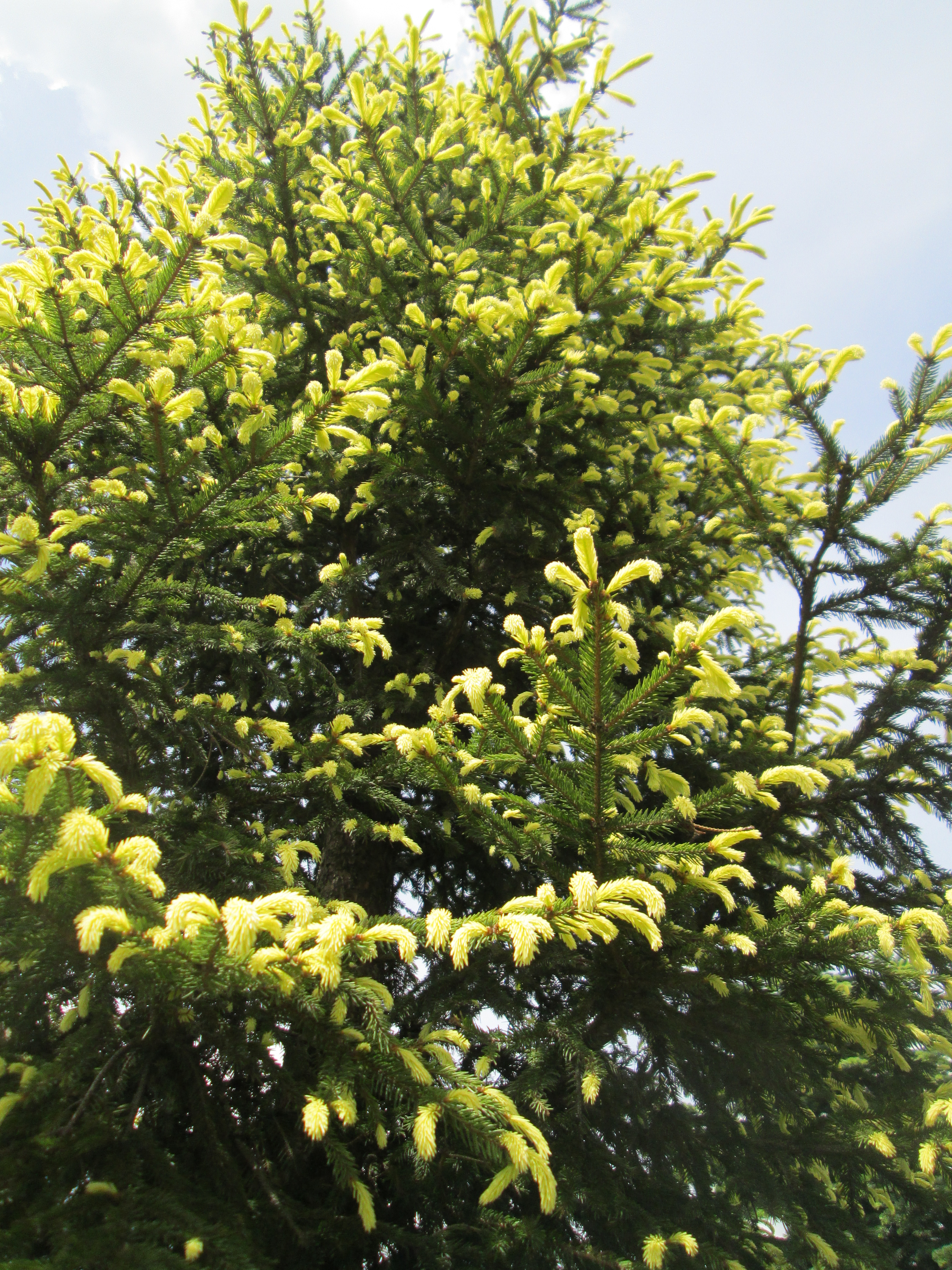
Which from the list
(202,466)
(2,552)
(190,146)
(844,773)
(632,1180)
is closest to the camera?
(2,552)

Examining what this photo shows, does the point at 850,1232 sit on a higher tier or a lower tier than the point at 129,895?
lower

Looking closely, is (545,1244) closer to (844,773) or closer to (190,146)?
(844,773)

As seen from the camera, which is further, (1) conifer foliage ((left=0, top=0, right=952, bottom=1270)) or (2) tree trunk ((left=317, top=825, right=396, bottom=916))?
(2) tree trunk ((left=317, top=825, right=396, bottom=916))

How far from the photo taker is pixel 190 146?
5.31 metres

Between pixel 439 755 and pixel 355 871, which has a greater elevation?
pixel 439 755

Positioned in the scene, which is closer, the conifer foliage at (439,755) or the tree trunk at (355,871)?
the conifer foliage at (439,755)

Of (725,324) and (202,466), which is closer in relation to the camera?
(202,466)

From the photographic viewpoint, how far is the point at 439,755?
2420mm

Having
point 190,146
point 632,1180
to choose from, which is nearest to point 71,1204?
point 632,1180

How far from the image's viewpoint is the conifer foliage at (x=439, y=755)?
1.91 m

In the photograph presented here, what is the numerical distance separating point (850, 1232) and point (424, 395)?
13.7ft

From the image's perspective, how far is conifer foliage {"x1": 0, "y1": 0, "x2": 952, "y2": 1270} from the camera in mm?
1911

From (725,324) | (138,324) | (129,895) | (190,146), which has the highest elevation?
(190,146)

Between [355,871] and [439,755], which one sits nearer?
[439,755]
